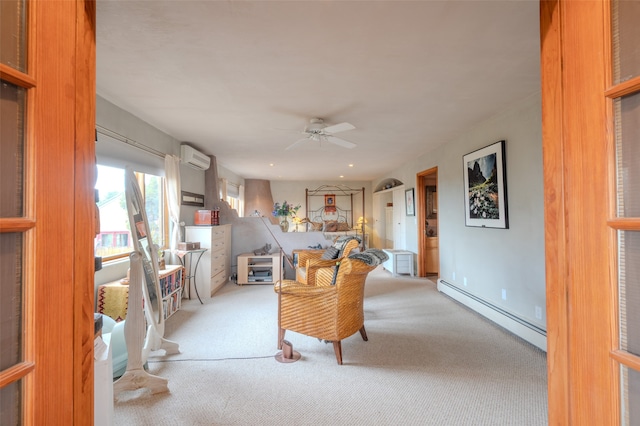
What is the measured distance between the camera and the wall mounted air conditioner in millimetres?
4242

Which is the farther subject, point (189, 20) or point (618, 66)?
point (189, 20)

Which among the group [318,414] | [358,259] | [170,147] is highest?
[170,147]

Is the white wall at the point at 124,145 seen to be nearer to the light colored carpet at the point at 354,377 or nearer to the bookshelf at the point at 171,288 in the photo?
the bookshelf at the point at 171,288

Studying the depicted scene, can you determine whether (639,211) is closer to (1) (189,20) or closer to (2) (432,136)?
(1) (189,20)

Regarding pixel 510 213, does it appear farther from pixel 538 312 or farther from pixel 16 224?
pixel 16 224

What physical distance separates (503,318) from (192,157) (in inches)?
188

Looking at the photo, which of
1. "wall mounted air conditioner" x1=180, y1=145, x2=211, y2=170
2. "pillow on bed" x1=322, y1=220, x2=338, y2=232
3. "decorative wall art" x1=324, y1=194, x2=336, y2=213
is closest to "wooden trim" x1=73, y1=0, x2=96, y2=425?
"wall mounted air conditioner" x1=180, y1=145, x2=211, y2=170

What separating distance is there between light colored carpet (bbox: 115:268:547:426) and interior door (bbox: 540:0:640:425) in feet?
4.36

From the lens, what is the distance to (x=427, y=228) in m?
6.03

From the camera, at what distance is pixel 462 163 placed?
3977 mm

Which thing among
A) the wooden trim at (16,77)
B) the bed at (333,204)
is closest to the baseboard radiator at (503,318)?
the wooden trim at (16,77)

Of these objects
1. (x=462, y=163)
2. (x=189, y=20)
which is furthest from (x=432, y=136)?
(x=189, y=20)

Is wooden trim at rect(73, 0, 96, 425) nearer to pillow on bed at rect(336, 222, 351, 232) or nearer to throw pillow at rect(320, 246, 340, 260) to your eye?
throw pillow at rect(320, 246, 340, 260)

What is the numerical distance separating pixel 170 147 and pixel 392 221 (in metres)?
5.95
